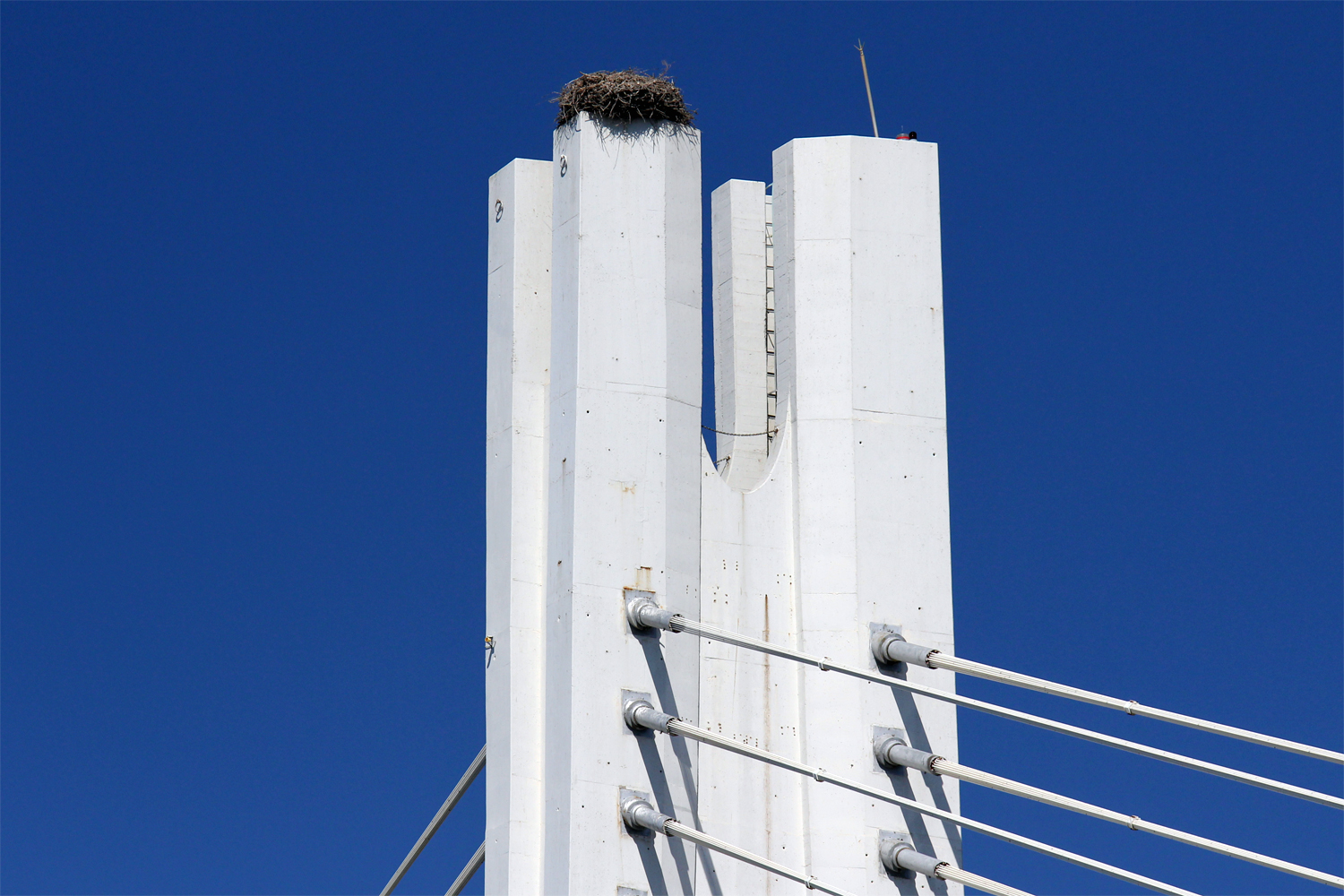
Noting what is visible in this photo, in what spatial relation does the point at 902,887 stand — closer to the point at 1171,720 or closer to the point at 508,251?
the point at 1171,720

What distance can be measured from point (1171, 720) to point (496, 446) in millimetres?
7089

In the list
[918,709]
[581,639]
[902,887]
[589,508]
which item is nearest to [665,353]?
[589,508]

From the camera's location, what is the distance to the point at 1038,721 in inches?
662

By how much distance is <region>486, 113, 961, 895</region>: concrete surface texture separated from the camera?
731 inches

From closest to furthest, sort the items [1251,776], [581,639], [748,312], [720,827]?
[1251,776], [581,639], [720,827], [748,312]

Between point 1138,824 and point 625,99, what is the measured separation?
8.12 m

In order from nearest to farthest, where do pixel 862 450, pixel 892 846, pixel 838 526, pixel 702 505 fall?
pixel 892 846 → pixel 702 505 → pixel 838 526 → pixel 862 450

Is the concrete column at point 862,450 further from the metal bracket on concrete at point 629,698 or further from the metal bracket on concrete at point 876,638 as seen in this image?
the metal bracket on concrete at point 629,698

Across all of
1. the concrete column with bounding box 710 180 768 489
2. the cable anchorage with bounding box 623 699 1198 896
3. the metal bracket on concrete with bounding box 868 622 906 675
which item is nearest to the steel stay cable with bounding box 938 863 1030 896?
the cable anchorage with bounding box 623 699 1198 896

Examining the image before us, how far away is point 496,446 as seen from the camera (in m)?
19.9

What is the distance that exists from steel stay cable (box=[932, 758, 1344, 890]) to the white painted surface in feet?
13.5

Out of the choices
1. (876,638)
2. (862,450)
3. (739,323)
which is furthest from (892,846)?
(739,323)

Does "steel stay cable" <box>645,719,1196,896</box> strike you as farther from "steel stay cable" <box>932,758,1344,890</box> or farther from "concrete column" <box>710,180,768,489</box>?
"concrete column" <box>710,180,768,489</box>

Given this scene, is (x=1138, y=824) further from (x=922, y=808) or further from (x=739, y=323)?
(x=739, y=323)
